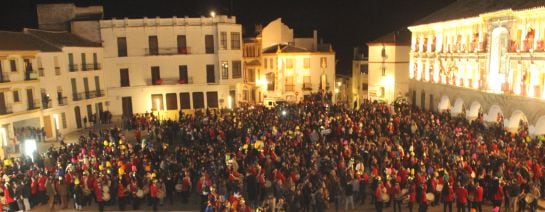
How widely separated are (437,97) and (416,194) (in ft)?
87.9

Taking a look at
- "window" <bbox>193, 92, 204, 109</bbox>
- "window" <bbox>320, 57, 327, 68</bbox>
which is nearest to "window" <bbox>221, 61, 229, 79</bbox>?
"window" <bbox>193, 92, 204, 109</bbox>

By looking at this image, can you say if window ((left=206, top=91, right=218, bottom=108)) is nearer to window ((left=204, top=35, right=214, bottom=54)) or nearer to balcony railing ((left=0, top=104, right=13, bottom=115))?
window ((left=204, top=35, right=214, bottom=54))

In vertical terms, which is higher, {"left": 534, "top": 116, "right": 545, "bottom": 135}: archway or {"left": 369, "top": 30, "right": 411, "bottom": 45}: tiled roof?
{"left": 369, "top": 30, "right": 411, "bottom": 45}: tiled roof

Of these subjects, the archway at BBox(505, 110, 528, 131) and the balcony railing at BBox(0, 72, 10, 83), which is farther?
the balcony railing at BBox(0, 72, 10, 83)

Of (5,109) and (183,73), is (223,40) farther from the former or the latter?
(5,109)

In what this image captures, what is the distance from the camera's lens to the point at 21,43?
110 feet

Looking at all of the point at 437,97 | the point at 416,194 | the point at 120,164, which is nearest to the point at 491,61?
the point at 437,97

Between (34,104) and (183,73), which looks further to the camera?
(183,73)

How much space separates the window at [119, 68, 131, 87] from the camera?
141 ft

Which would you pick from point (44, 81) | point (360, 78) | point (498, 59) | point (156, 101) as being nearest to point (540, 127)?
point (498, 59)

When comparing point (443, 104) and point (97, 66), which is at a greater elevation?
point (97, 66)

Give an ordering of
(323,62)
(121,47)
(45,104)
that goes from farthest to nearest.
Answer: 1. (323,62)
2. (121,47)
3. (45,104)

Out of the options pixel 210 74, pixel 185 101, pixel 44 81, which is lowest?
pixel 185 101

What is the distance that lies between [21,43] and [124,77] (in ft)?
35.5
